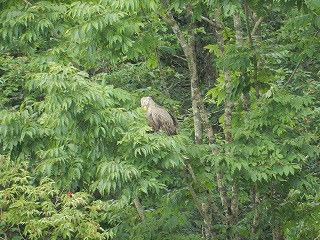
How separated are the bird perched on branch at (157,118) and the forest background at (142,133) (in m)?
0.14

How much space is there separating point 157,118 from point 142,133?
1.01m

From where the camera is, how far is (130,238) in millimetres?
6301

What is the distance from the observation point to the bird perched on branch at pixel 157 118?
223 inches

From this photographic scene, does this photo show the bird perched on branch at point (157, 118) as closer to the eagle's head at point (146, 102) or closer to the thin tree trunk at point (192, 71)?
the eagle's head at point (146, 102)

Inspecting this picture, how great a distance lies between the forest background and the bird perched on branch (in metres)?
0.14

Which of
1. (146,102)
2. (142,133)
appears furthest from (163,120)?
(142,133)

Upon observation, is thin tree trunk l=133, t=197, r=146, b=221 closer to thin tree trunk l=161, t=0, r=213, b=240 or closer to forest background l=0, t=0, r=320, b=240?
forest background l=0, t=0, r=320, b=240

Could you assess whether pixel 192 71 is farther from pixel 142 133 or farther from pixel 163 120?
pixel 142 133

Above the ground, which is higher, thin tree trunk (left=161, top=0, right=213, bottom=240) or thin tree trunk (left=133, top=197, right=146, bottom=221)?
thin tree trunk (left=161, top=0, right=213, bottom=240)

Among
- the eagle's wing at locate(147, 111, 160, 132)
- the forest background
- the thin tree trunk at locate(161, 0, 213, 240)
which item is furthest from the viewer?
the thin tree trunk at locate(161, 0, 213, 240)

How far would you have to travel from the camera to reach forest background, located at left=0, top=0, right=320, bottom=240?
15.6ft

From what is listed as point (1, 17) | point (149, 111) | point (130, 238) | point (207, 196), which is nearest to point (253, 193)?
point (207, 196)

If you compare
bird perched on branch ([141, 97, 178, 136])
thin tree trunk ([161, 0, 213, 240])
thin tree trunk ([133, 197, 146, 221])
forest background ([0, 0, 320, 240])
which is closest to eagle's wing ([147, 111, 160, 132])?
bird perched on branch ([141, 97, 178, 136])

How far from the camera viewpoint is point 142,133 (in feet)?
15.3
